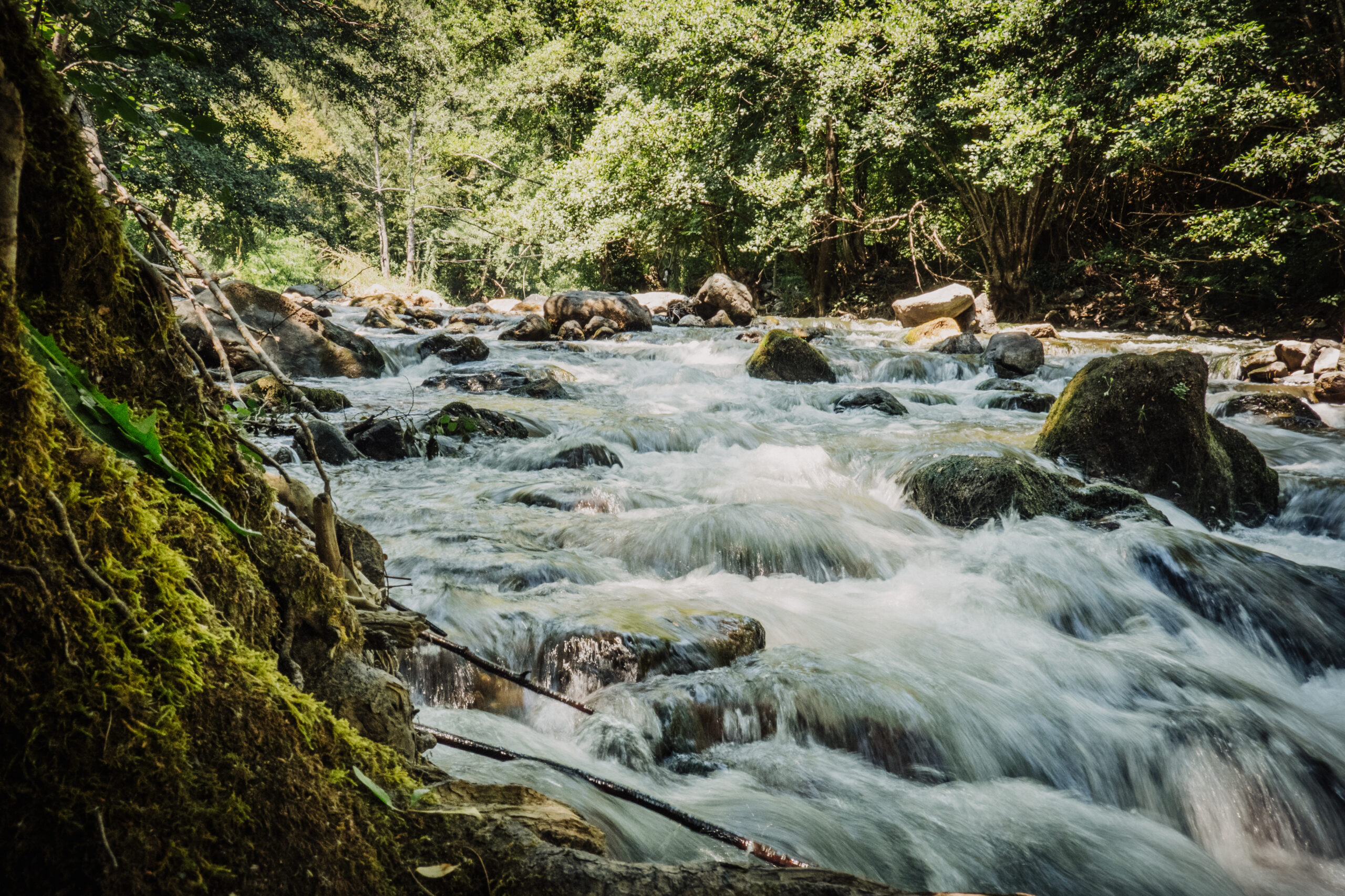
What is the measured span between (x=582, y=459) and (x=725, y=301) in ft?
49.5

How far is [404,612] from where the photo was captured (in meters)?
1.72

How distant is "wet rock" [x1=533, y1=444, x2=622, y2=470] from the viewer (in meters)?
7.06

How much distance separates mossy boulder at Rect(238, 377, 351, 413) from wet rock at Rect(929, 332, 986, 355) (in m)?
11.6

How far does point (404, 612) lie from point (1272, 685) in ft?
16.8

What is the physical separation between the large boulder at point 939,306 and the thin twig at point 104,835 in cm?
1798

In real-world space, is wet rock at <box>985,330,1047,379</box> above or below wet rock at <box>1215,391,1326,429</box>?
above

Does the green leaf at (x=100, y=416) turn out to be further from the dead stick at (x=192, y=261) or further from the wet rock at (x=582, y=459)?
the wet rock at (x=582, y=459)

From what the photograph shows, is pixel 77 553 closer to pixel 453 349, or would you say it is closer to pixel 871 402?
pixel 871 402

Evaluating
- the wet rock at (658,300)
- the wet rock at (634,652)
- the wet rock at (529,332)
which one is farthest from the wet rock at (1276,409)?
the wet rock at (658,300)

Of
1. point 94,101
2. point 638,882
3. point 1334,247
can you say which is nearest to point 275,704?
point 638,882

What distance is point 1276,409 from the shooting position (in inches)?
373

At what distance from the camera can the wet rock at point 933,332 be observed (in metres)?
15.4

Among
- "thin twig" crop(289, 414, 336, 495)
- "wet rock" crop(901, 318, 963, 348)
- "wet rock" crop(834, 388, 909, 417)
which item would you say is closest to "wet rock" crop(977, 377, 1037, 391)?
"wet rock" crop(834, 388, 909, 417)

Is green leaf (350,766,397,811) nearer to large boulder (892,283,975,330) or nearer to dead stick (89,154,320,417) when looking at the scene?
dead stick (89,154,320,417)
